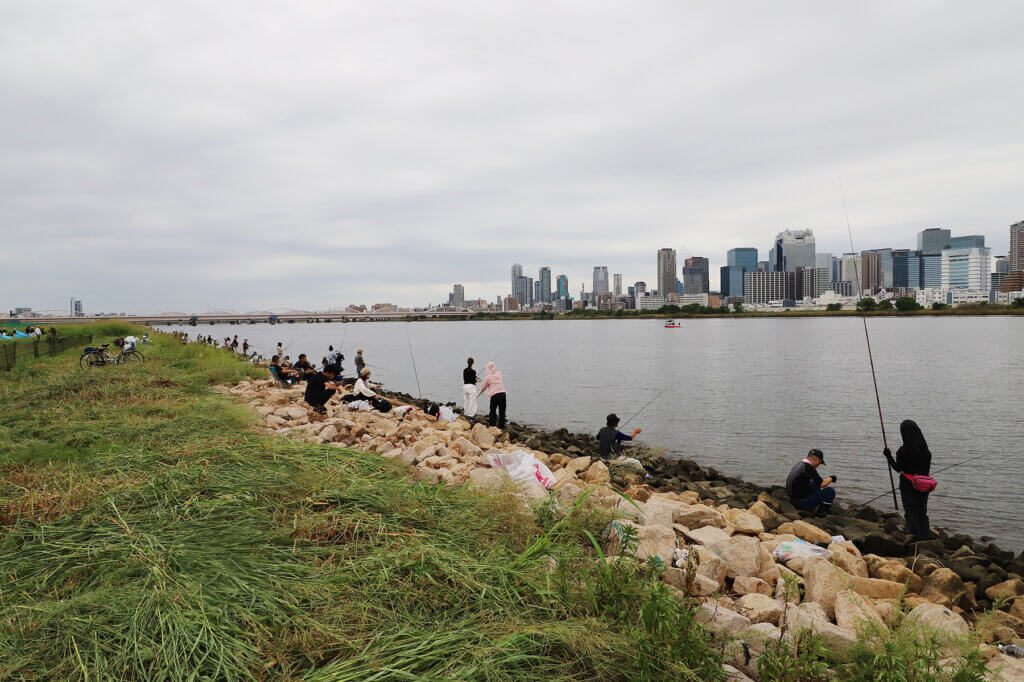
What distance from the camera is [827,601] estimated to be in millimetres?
4879

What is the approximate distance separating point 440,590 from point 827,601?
357cm

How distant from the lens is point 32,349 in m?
23.6

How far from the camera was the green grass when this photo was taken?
3033 millimetres

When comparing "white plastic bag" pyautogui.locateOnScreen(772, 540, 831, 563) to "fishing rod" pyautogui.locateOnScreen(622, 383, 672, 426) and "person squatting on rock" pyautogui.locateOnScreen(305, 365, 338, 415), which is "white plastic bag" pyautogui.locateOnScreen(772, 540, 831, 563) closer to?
"person squatting on rock" pyautogui.locateOnScreen(305, 365, 338, 415)

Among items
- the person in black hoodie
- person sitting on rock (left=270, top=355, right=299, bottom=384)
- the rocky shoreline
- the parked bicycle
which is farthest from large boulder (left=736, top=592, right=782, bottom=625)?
the parked bicycle

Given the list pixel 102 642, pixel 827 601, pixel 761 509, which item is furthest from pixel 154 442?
pixel 761 509

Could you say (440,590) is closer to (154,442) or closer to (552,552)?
(552,552)

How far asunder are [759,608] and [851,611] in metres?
0.85

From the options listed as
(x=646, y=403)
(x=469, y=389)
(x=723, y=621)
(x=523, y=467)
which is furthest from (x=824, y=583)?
(x=646, y=403)

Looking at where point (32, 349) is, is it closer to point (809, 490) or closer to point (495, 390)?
point (495, 390)

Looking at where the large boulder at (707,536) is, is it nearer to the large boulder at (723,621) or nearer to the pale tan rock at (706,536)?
the pale tan rock at (706,536)

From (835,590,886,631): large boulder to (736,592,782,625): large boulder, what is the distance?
52cm

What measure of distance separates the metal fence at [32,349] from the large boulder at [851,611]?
22.8 metres

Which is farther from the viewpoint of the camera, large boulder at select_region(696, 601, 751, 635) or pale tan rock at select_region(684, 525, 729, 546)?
pale tan rock at select_region(684, 525, 729, 546)
